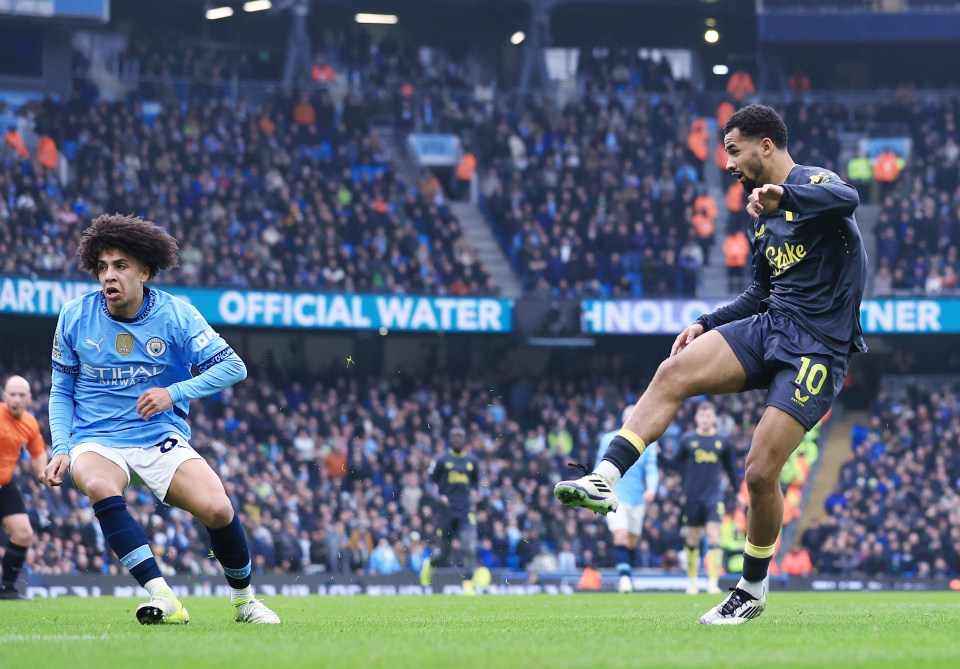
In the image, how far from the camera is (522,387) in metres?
30.9

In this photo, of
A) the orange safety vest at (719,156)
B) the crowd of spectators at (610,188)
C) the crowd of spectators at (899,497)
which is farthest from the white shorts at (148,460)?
the orange safety vest at (719,156)

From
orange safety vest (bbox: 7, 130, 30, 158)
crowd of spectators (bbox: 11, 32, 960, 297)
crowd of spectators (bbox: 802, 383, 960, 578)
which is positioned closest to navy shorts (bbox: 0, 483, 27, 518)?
crowd of spectators (bbox: 11, 32, 960, 297)

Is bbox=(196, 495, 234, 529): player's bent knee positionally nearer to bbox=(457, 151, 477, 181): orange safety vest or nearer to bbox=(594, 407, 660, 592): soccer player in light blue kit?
bbox=(594, 407, 660, 592): soccer player in light blue kit

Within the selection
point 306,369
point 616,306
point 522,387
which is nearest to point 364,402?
point 306,369

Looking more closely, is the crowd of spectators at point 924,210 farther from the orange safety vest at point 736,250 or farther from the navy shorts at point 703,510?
the navy shorts at point 703,510

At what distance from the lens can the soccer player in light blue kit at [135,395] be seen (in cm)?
780

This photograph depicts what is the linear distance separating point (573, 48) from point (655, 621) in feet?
102

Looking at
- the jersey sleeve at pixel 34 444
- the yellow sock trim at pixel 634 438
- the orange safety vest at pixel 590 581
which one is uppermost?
the yellow sock trim at pixel 634 438

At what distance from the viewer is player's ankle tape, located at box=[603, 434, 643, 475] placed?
23.4 feet

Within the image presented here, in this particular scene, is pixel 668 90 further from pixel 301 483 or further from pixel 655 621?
pixel 655 621

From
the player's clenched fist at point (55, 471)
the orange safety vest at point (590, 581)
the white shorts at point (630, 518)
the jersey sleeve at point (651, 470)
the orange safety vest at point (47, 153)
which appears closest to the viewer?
the player's clenched fist at point (55, 471)

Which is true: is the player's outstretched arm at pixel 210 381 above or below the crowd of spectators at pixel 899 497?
above

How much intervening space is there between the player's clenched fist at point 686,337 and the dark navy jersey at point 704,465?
9.42 m

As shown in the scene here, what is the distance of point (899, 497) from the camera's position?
27031 mm
